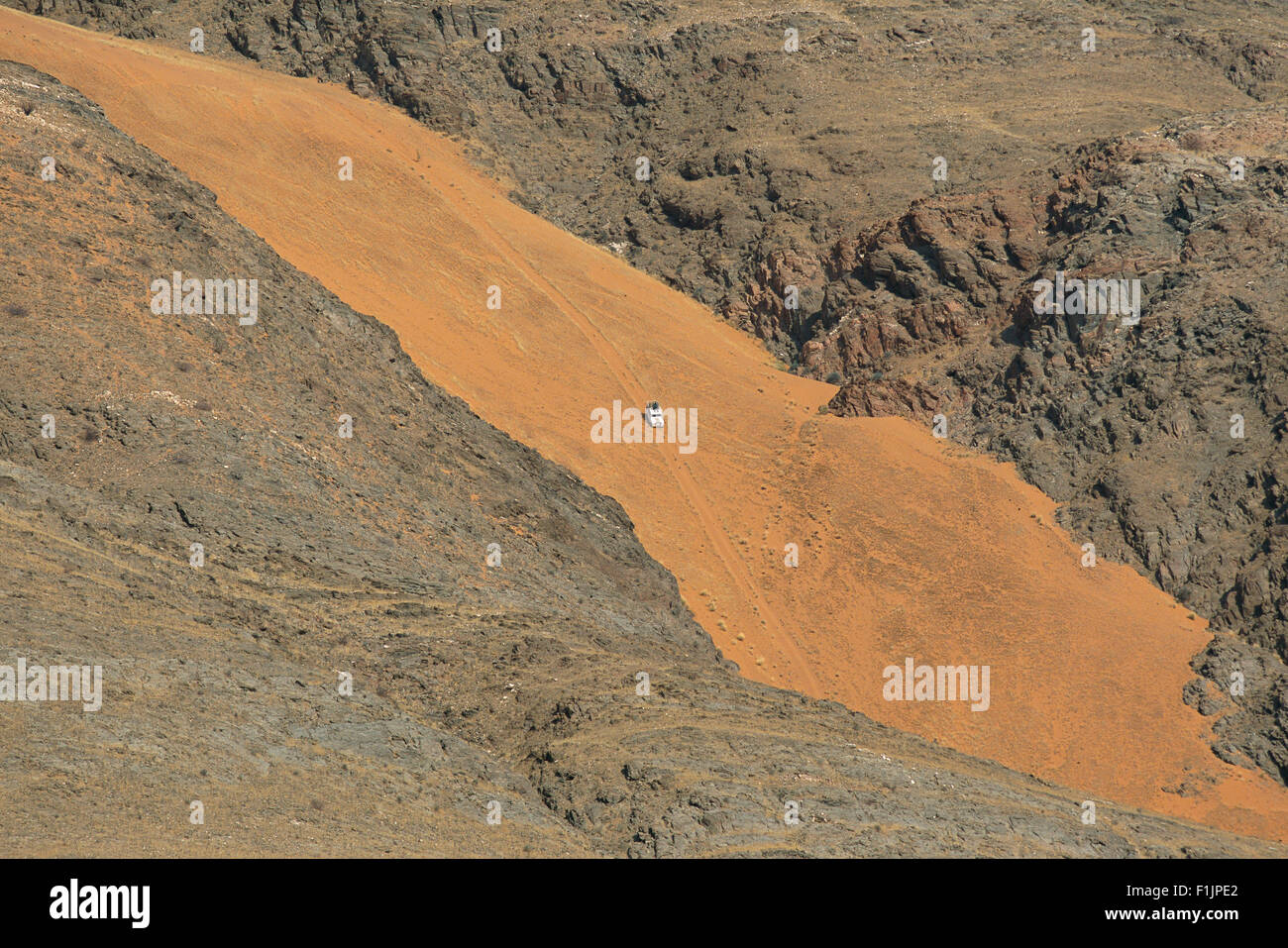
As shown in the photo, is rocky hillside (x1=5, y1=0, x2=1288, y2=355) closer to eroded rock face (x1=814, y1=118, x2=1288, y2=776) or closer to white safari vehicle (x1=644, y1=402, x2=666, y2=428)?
eroded rock face (x1=814, y1=118, x2=1288, y2=776)

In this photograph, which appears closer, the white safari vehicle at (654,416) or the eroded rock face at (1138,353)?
the eroded rock face at (1138,353)

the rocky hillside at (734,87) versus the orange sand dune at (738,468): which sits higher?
the rocky hillside at (734,87)

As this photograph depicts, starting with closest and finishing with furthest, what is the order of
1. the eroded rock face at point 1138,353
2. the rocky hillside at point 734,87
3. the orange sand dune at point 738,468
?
the orange sand dune at point 738,468 → the eroded rock face at point 1138,353 → the rocky hillside at point 734,87

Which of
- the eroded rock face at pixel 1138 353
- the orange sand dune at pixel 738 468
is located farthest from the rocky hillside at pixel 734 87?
the eroded rock face at pixel 1138 353

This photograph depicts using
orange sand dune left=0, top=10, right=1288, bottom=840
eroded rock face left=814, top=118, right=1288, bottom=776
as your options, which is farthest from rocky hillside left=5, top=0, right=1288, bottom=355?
eroded rock face left=814, top=118, right=1288, bottom=776

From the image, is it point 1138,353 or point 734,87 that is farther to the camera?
point 734,87

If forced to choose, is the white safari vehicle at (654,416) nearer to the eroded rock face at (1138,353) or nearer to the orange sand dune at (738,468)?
the orange sand dune at (738,468)

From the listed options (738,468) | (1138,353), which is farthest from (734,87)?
(738,468)

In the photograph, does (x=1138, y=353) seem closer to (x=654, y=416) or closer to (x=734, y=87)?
(x=654, y=416)

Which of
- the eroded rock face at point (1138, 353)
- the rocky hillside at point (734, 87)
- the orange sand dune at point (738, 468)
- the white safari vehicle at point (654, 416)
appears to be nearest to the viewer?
the orange sand dune at point (738, 468)
